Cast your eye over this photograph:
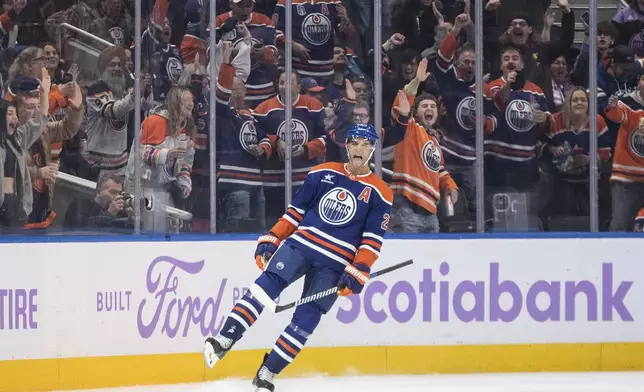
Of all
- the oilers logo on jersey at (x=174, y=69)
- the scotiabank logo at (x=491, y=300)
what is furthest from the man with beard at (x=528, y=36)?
the oilers logo on jersey at (x=174, y=69)

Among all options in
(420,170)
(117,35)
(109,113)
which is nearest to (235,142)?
(109,113)

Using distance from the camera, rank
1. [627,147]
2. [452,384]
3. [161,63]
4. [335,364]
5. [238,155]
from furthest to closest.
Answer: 1. [627,147]
2. [238,155]
3. [161,63]
4. [335,364]
5. [452,384]

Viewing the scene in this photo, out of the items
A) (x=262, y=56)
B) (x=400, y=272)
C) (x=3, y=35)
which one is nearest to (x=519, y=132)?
(x=400, y=272)

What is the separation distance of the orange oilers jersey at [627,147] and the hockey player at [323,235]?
6.04ft

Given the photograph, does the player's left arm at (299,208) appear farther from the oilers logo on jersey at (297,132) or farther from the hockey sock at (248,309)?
the oilers logo on jersey at (297,132)

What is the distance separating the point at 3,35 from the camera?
213 inches

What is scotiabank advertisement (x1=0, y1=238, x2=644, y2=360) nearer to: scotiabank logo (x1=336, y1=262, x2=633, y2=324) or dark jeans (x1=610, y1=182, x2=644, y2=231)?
scotiabank logo (x1=336, y1=262, x2=633, y2=324)

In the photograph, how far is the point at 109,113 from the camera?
5.58m

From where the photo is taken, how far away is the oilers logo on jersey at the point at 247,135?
19.0 feet

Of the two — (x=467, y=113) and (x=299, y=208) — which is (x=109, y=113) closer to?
(x=299, y=208)

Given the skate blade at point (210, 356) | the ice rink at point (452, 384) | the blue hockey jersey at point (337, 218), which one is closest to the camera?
the skate blade at point (210, 356)

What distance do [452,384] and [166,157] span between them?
75.1 inches

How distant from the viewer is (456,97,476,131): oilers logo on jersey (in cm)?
596

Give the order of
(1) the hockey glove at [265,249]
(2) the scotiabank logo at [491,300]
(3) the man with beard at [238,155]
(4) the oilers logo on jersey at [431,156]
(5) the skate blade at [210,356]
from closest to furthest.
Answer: (5) the skate blade at [210,356] → (1) the hockey glove at [265,249] → (2) the scotiabank logo at [491,300] → (3) the man with beard at [238,155] → (4) the oilers logo on jersey at [431,156]
